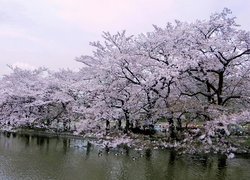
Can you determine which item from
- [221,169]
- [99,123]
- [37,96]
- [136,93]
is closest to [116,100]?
[99,123]

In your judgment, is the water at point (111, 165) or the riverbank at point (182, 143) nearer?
the water at point (111, 165)

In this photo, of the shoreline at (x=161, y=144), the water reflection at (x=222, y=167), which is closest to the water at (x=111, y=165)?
the water reflection at (x=222, y=167)

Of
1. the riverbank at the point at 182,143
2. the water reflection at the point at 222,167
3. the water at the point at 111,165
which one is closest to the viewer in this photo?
the water at the point at 111,165

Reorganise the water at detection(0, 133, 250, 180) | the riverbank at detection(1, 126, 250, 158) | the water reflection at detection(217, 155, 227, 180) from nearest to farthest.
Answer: the water at detection(0, 133, 250, 180)
the water reflection at detection(217, 155, 227, 180)
the riverbank at detection(1, 126, 250, 158)

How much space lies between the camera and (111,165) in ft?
45.6

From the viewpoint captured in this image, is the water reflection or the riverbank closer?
the water reflection

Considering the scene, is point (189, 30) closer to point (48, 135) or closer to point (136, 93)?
point (136, 93)

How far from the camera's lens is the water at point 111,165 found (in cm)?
1214

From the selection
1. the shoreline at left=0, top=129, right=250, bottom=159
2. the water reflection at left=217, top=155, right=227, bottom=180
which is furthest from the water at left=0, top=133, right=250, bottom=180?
the shoreline at left=0, top=129, right=250, bottom=159

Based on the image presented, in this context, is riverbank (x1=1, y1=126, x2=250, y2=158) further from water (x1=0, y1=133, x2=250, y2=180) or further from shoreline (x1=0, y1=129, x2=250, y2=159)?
water (x1=0, y1=133, x2=250, y2=180)

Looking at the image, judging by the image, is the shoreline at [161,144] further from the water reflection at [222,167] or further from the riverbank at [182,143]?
the water reflection at [222,167]

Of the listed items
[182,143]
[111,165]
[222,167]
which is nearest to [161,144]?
[182,143]

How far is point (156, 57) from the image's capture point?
56.3ft

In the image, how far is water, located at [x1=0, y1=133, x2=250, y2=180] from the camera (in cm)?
1214
